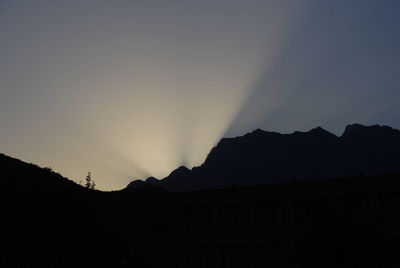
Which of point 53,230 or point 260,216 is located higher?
point 260,216

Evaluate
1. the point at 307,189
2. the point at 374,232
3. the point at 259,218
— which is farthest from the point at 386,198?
the point at 374,232

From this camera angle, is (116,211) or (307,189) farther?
(116,211)

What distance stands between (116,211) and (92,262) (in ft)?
295

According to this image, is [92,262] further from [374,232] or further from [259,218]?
[374,232]

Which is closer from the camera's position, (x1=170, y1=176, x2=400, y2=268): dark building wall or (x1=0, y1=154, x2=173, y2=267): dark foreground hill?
(x1=0, y1=154, x2=173, y2=267): dark foreground hill

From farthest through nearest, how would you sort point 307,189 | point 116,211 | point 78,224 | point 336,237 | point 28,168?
point 116,211
point 28,168
point 307,189
point 78,224
point 336,237

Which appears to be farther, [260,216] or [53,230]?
[260,216]

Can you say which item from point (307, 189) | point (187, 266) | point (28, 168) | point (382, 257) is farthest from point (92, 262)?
point (28, 168)

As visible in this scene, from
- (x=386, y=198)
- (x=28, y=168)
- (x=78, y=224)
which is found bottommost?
(x=78, y=224)

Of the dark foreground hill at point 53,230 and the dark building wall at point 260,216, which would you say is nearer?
the dark foreground hill at point 53,230

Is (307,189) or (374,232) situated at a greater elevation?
(307,189)

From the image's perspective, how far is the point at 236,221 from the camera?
5538cm

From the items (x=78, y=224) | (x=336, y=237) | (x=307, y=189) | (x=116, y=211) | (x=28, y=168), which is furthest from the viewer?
(x=116, y=211)

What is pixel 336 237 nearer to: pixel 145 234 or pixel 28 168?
pixel 28 168
